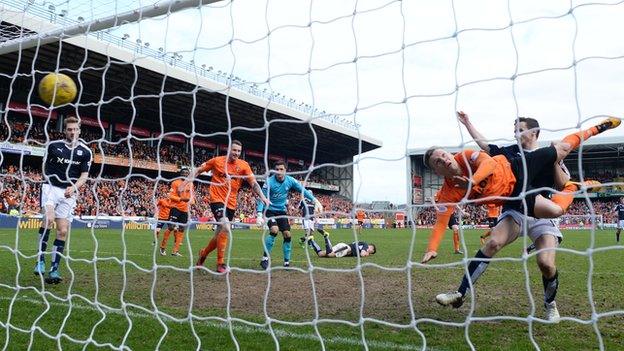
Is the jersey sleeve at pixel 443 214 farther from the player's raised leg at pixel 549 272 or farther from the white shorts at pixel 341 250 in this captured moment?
the white shorts at pixel 341 250

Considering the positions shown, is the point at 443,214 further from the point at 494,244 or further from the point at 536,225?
the point at 536,225

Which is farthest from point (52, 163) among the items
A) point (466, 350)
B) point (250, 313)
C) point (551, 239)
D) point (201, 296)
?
point (551, 239)

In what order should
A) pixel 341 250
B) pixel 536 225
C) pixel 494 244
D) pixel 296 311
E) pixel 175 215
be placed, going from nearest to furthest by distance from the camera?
1. pixel 494 244
2. pixel 536 225
3. pixel 296 311
4. pixel 341 250
5. pixel 175 215

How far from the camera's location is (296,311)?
4535 millimetres

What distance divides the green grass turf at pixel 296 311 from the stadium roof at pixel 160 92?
1.22 m

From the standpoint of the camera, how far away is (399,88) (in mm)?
2883

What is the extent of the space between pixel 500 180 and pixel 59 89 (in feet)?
13.3

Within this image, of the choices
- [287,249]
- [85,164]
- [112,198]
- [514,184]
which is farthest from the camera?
[112,198]

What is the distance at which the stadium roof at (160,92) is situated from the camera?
4.06m

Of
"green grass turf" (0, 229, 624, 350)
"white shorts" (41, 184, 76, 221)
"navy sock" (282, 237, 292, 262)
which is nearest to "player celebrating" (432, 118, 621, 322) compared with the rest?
"green grass turf" (0, 229, 624, 350)

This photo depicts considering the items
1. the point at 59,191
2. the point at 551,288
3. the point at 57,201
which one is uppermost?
the point at 59,191

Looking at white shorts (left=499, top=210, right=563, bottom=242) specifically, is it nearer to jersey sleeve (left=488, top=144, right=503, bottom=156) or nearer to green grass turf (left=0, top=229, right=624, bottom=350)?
jersey sleeve (left=488, top=144, right=503, bottom=156)

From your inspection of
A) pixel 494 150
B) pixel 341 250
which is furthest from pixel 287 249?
pixel 494 150

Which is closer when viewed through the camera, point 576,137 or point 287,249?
point 576,137
